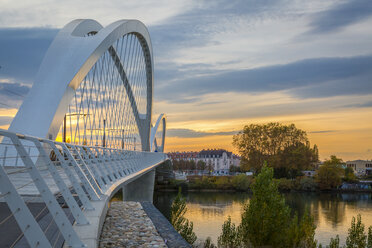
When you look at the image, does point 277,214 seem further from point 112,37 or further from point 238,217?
point 238,217

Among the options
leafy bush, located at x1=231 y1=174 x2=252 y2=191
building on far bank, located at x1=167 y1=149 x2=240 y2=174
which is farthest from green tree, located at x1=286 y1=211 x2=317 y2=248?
building on far bank, located at x1=167 y1=149 x2=240 y2=174

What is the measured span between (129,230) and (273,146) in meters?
66.0

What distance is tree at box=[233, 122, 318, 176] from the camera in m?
69.6

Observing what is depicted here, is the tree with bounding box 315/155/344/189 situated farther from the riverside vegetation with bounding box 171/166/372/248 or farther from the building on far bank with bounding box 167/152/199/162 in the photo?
the building on far bank with bounding box 167/152/199/162

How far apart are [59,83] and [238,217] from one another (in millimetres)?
22585

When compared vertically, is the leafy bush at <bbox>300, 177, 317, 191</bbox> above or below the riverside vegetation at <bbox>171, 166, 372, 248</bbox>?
below

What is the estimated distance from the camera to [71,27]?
17.6 meters

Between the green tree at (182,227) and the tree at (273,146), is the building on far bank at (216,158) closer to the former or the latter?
the tree at (273,146)

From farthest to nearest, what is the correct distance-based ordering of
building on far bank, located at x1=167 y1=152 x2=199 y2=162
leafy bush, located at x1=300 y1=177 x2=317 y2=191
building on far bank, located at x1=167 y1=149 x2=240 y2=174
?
1. building on far bank, located at x1=167 y1=152 x2=199 y2=162
2. building on far bank, located at x1=167 y1=149 x2=240 y2=174
3. leafy bush, located at x1=300 y1=177 x2=317 y2=191

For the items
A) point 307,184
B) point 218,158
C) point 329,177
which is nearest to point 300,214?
point 307,184

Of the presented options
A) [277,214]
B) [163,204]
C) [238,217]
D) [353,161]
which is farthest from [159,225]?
[353,161]

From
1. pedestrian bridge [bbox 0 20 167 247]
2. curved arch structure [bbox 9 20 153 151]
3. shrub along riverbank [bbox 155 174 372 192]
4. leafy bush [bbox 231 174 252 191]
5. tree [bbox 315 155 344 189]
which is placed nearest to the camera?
pedestrian bridge [bbox 0 20 167 247]

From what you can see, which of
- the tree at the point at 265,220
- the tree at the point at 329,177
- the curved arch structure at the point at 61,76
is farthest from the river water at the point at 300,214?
the tree at the point at 329,177

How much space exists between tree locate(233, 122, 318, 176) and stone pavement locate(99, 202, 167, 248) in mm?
61684
